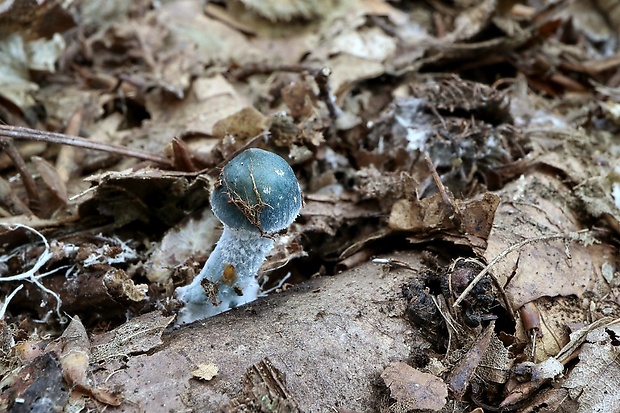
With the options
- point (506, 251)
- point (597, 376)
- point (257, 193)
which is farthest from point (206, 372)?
point (597, 376)

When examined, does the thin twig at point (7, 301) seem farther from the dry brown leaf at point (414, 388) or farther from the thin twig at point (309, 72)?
the thin twig at point (309, 72)

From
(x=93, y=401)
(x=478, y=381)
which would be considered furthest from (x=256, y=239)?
(x=478, y=381)

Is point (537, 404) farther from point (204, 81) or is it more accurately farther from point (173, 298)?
point (204, 81)

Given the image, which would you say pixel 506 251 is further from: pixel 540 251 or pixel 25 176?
pixel 25 176

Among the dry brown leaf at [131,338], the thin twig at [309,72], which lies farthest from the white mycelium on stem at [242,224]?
the thin twig at [309,72]

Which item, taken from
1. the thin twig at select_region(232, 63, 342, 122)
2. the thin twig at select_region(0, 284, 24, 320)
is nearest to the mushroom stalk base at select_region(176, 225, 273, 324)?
the thin twig at select_region(0, 284, 24, 320)

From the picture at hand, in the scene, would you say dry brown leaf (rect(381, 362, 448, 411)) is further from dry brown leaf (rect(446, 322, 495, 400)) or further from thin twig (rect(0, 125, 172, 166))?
thin twig (rect(0, 125, 172, 166))

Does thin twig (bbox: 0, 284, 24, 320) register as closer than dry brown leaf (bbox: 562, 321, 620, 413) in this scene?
No
